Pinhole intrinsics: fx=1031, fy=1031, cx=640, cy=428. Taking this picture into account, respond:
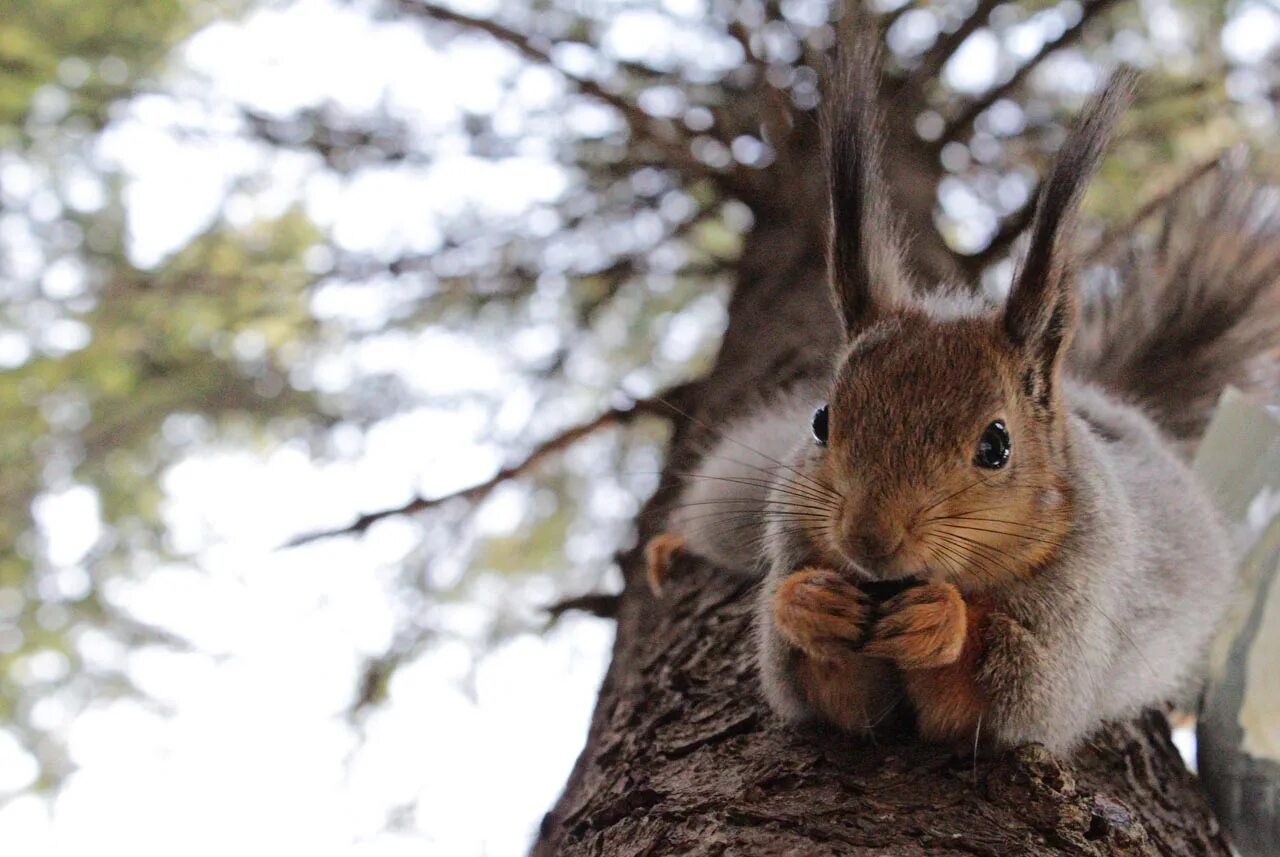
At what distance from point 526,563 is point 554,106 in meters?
1.50

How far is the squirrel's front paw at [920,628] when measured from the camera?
1.19m

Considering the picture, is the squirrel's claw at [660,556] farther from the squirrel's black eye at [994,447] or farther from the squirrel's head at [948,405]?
the squirrel's black eye at [994,447]

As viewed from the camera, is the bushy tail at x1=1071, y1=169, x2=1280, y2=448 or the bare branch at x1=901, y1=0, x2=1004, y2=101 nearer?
the bushy tail at x1=1071, y1=169, x2=1280, y2=448

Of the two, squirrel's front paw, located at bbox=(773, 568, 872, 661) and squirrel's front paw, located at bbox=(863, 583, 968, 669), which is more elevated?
squirrel's front paw, located at bbox=(773, 568, 872, 661)

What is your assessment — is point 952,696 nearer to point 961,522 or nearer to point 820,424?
point 961,522

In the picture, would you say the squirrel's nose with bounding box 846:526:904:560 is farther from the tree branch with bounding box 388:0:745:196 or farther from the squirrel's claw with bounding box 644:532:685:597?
the tree branch with bounding box 388:0:745:196

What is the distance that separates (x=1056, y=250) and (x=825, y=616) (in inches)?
23.9

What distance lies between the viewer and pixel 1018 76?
282 centimetres

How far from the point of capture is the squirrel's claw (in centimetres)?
205

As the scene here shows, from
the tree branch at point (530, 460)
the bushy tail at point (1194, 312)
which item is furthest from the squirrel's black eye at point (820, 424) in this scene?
the bushy tail at point (1194, 312)

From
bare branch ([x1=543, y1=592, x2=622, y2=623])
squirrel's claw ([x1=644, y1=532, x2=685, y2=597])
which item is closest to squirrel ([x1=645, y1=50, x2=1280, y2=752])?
squirrel's claw ([x1=644, y1=532, x2=685, y2=597])

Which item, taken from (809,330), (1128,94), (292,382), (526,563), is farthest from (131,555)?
(1128,94)

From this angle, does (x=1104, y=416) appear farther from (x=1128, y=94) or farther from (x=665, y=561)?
(x=665, y=561)

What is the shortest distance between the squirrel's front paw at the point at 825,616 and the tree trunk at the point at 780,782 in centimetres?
16
